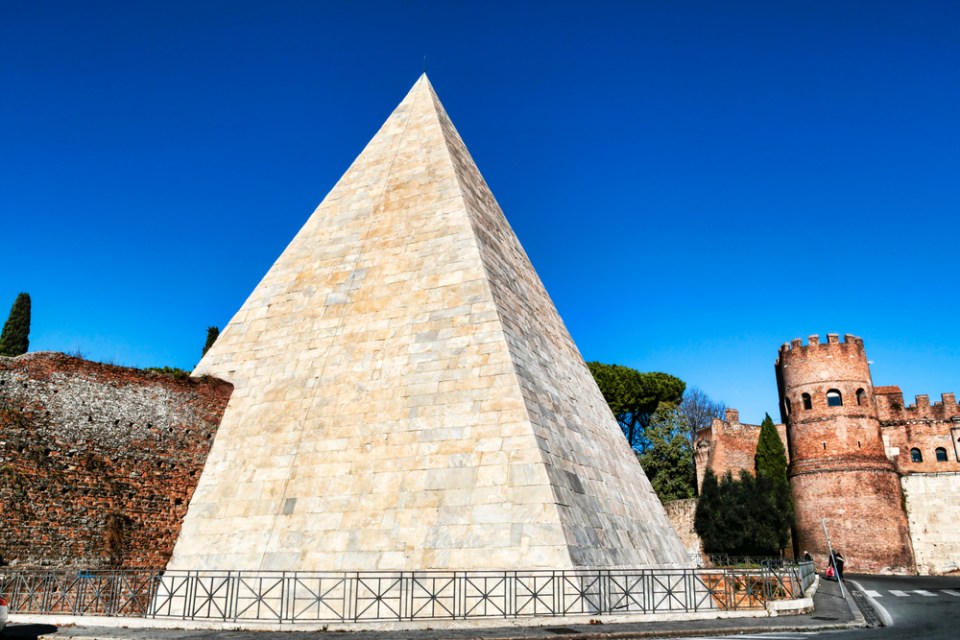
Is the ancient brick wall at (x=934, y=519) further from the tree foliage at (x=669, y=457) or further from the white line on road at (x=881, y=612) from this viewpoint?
the white line on road at (x=881, y=612)

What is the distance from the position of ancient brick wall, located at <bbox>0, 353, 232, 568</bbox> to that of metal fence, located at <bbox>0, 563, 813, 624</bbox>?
0.57m

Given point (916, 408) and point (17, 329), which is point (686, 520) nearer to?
point (916, 408)

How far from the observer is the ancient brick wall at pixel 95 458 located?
10844 mm

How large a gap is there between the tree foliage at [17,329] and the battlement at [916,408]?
136 ft

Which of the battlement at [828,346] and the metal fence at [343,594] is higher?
the battlement at [828,346]

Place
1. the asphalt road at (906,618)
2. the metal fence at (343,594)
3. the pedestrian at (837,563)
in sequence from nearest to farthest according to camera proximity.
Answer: the metal fence at (343,594)
the asphalt road at (906,618)
the pedestrian at (837,563)

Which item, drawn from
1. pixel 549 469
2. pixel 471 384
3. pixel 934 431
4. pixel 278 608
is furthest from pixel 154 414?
pixel 934 431

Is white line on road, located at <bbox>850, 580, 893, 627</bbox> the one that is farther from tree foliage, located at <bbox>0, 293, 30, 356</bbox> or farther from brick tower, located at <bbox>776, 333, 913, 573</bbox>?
tree foliage, located at <bbox>0, 293, 30, 356</bbox>

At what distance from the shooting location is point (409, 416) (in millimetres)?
10867

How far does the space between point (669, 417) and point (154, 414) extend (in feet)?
98.3

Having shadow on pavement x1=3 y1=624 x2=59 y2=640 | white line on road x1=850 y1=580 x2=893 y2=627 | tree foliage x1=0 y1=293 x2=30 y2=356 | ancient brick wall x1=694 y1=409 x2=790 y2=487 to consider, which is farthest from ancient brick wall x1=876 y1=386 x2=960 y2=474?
tree foliage x1=0 y1=293 x2=30 y2=356

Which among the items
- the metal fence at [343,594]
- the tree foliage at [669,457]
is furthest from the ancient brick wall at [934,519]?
the metal fence at [343,594]

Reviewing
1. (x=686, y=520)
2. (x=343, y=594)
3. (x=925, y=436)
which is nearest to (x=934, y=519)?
(x=925, y=436)

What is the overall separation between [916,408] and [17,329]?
4339cm
